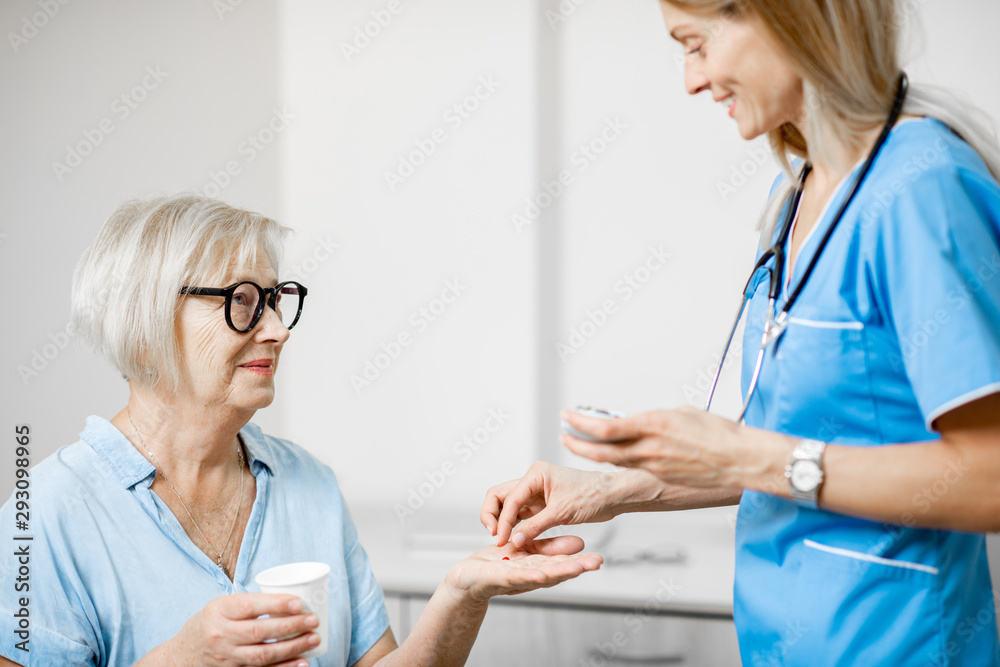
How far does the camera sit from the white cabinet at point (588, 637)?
6.83 ft

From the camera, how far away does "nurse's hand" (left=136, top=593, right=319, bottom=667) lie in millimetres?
1104

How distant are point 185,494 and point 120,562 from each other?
0.17 metres

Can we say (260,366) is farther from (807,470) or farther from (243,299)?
(807,470)

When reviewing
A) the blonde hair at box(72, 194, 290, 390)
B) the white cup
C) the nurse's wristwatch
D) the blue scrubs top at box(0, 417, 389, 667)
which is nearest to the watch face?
the nurse's wristwatch

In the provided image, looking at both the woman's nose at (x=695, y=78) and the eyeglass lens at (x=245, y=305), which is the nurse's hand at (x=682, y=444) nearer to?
the woman's nose at (x=695, y=78)

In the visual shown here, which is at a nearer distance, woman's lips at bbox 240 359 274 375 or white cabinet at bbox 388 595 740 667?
woman's lips at bbox 240 359 274 375

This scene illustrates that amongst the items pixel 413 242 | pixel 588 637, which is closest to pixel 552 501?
pixel 588 637

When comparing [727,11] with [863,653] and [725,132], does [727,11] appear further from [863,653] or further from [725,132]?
[725,132]

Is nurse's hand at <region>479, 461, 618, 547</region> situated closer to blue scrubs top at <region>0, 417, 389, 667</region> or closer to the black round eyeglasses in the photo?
blue scrubs top at <region>0, 417, 389, 667</region>

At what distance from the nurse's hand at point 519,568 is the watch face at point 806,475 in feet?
1.18

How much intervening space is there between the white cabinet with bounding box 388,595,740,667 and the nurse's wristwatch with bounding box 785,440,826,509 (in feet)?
4.23

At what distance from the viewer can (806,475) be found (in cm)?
91

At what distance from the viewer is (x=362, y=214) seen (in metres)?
2.77

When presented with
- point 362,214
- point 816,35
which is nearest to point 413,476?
point 362,214
